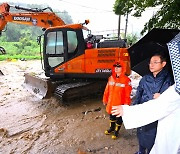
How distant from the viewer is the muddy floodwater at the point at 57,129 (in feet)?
13.0

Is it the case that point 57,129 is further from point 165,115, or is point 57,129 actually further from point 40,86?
point 165,115

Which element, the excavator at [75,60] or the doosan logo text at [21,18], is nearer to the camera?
the excavator at [75,60]

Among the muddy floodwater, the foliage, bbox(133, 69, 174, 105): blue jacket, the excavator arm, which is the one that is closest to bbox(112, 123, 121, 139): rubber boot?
the muddy floodwater

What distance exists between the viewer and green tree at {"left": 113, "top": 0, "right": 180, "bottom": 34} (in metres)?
5.00

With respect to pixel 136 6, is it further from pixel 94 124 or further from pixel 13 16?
pixel 13 16

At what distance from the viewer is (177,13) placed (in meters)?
4.96

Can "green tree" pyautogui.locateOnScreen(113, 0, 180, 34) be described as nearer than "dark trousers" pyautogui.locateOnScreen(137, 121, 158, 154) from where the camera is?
No

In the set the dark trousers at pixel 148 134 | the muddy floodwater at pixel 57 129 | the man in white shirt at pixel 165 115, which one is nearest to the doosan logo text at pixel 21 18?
the muddy floodwater at pixel 57 129

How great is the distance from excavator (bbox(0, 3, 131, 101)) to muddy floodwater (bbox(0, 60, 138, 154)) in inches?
16.5

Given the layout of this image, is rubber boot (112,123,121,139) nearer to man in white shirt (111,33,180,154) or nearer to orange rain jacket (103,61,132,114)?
orange rain jacket (103,61,132,114)

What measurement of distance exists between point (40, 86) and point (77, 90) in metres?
1.30

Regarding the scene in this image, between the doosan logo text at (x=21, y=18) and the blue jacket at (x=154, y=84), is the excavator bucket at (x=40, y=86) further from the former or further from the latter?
the blue jacket at (x=154, y=84)

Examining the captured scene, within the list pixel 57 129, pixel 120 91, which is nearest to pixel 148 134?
pixel 120 91

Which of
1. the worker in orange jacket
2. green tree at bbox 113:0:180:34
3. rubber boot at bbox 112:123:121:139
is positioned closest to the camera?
the worker in orange jacket
